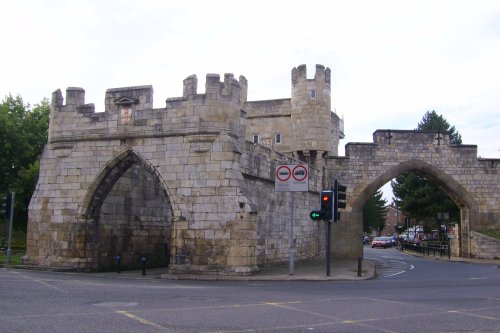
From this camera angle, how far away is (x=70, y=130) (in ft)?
61.6

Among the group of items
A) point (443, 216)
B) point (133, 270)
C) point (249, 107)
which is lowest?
point (133, 270)

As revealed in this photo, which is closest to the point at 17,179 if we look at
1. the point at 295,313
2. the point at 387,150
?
the point at 387,150

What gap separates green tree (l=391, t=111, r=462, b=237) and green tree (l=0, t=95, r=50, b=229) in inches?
1085

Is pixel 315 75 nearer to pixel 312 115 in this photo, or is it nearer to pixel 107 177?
pixel 312 115

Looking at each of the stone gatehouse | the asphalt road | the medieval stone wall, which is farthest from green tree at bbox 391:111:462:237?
the asphalt road

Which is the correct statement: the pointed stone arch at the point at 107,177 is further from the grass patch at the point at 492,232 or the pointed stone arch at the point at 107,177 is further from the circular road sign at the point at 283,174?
the grass patch at the point at 492,232

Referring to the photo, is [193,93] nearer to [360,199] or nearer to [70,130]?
[70,130]

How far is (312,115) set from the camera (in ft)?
93.8

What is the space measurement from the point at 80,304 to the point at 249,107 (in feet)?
77.5

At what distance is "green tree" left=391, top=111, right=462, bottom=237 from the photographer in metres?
44.0

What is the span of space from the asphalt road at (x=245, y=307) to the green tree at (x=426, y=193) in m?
30.7

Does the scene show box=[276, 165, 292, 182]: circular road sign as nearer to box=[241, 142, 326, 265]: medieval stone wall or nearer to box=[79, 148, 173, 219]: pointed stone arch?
box=[241, 142, 326, 265]: medieval stone wall

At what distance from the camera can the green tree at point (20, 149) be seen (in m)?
31.4

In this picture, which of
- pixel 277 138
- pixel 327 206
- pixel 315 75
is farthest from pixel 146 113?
pixel 277 138
